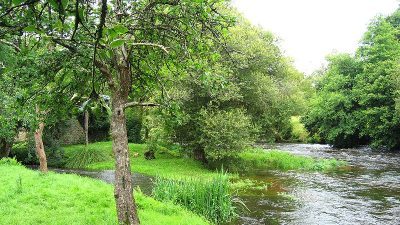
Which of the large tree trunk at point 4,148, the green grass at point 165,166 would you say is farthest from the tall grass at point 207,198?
the large tree trunk at point 4,148

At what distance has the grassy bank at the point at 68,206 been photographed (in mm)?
9828

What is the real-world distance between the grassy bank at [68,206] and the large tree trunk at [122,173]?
1056 millimetres

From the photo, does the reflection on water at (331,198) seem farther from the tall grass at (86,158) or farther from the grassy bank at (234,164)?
the tall grass at (86,158)

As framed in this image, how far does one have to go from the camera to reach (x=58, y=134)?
113 ft

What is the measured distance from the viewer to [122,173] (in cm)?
791

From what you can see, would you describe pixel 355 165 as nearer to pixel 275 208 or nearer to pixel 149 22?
pixel 275 208

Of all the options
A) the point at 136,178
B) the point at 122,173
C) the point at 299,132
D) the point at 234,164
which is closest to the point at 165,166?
the point at 136,178

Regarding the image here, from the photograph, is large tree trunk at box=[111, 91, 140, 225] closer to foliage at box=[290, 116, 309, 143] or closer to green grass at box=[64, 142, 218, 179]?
green grass at box=[64, 142, 218, 179]

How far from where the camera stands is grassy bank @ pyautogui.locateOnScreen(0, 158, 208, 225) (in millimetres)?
9828

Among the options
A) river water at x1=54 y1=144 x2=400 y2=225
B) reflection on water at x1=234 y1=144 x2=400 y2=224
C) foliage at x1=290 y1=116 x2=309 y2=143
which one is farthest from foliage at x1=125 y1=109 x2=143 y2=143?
foliage at x1=290 y1=116 x2=309 y2=143

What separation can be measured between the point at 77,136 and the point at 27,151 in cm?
1000

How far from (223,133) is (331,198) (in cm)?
827

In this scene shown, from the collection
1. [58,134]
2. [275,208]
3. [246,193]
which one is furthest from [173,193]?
[58,134]

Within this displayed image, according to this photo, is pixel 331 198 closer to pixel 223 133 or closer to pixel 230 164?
pixel 223 133
